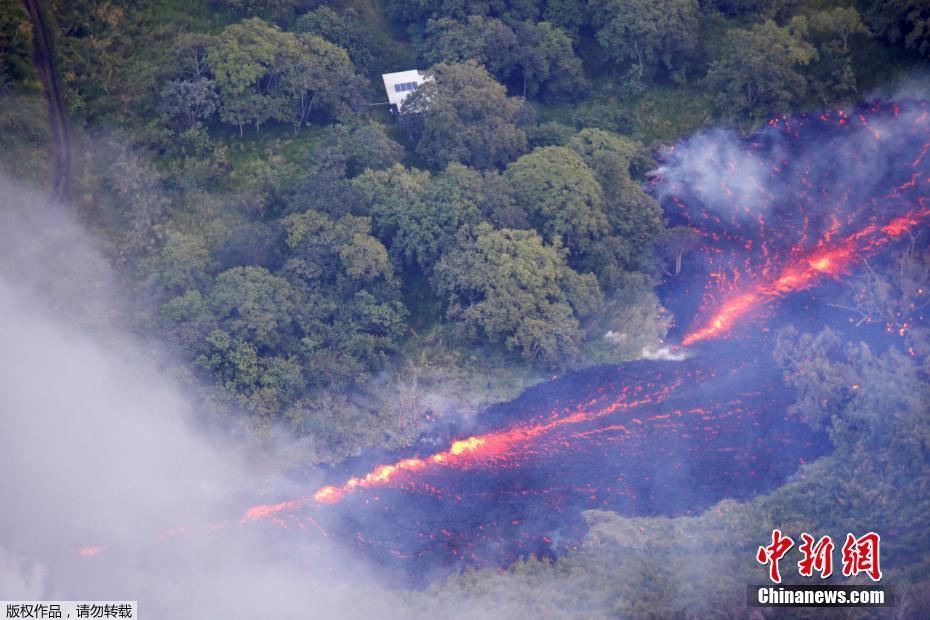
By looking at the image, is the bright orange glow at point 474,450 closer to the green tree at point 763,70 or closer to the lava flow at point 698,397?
the lava flow at point 698,397

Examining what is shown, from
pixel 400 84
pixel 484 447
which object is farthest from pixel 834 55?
pixel 484 447

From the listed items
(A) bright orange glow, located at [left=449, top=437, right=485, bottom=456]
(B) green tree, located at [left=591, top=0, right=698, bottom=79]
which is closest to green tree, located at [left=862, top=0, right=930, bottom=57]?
(B) green tree, located at [left=591, top=0, right=698, bottom=79]

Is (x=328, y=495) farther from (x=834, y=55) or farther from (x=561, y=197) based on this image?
(x=834, y=55)

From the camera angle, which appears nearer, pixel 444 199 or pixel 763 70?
pixel 444 199

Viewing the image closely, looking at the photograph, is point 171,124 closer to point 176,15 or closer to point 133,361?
point 176,15

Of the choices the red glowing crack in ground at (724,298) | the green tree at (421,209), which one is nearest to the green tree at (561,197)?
the green tree at (421,209)

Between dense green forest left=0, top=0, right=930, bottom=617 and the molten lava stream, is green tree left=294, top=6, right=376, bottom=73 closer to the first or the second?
dense green forest left=0, top=0, right=930, bottom=617
